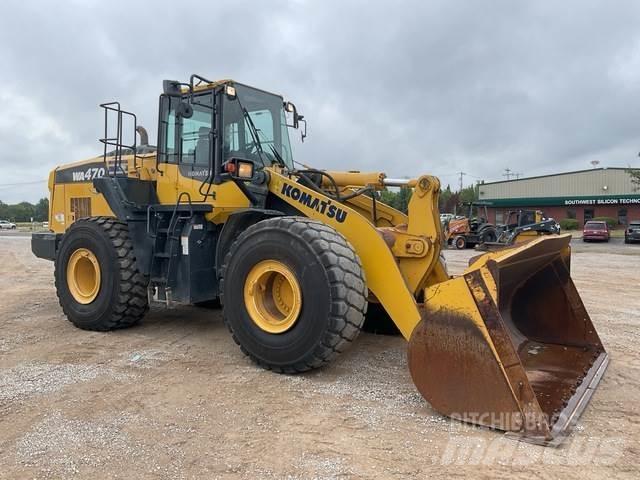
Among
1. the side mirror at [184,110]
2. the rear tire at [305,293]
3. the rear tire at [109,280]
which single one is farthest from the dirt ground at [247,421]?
the side mirror at [184,110]

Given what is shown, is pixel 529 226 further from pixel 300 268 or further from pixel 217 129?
pixel 300 268

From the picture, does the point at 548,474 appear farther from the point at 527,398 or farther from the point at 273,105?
the point at 273,105

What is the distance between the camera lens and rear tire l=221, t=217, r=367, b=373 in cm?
415

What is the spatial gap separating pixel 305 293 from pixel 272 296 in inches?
26.4

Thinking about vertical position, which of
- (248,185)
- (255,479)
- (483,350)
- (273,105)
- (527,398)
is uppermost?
(273,105)

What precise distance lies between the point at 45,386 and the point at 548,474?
3772 millimetres

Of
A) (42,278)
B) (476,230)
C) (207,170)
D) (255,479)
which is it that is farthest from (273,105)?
(476,230)

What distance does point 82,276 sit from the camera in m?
6.63

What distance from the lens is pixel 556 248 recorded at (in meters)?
4.93

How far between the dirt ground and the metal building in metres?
45.2

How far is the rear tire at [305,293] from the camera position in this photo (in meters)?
4.15

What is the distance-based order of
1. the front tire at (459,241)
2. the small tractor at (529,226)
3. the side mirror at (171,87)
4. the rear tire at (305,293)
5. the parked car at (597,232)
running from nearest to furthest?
the rear tire at (305,293) < the side mirror at (171,87) < the small tractor at (529,226) < the front tire at (459,241) < the parked car at (597,232)

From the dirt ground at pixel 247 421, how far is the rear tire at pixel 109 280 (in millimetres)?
397

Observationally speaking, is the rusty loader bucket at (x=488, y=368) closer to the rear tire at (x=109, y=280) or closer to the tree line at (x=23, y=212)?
the rear tire at (x=109, y=280)
